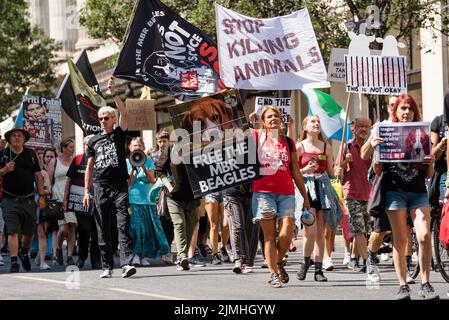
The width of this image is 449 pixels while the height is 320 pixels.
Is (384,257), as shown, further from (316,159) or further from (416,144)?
(416,144)

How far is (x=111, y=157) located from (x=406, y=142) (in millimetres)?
4155

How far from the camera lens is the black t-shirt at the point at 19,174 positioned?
15609mm

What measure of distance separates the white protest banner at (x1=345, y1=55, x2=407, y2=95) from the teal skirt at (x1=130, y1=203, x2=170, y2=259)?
331cm

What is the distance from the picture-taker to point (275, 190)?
40.2 ft

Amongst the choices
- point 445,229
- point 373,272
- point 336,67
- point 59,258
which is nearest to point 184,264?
point 59,258

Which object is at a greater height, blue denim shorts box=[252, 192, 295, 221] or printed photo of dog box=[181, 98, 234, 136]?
printed photo of dog box=[181, 98, 234, 136]

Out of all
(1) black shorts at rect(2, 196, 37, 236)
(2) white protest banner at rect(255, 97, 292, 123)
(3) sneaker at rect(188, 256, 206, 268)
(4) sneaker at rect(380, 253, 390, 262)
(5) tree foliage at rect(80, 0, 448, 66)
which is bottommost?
(4) sneaker at rect(380, 253, 390, 262)

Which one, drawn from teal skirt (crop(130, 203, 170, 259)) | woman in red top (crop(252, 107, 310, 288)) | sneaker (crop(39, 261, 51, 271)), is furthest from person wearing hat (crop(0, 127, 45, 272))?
woman in red top (crop(252, 107, 310, 288))

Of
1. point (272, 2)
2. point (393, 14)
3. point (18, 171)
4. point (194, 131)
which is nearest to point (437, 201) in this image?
point (194, 131)

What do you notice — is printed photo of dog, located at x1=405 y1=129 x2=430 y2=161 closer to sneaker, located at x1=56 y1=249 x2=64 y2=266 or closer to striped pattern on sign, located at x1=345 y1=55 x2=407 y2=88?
striped pattern on sign, located at x1=345 y1=55 x2=407 y2=88

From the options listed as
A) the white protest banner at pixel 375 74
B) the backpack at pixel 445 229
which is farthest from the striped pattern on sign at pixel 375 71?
the backpack at pixel 445 229

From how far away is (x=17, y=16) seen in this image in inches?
1624

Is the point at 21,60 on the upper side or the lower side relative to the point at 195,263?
upper

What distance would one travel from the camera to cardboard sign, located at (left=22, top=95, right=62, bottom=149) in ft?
66.4
